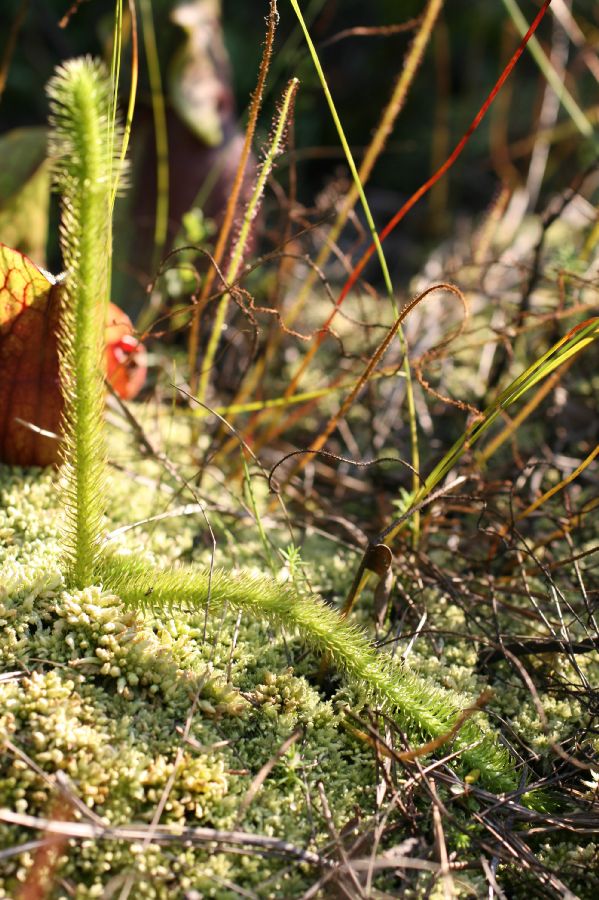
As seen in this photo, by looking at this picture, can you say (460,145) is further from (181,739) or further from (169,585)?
(181,739)

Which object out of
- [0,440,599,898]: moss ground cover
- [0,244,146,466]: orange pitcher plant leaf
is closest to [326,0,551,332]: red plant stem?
[0,244,146,466]: orange pitcher plant leaf

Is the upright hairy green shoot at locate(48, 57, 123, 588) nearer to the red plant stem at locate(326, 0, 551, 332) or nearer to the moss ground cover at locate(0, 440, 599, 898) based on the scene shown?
the moss ground cover at locate(0, 440, 599, 898)

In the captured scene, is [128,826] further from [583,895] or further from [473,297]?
Result: [473,297]

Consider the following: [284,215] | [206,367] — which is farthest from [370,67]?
[206,367]

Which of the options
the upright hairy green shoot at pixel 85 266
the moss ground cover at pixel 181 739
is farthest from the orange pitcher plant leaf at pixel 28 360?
the upright hairy green shoot at pixel 85 266

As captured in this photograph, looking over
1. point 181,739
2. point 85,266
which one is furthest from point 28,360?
point 181,739

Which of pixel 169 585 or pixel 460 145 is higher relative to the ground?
pixel 460 145
